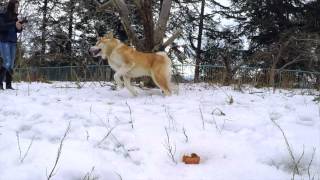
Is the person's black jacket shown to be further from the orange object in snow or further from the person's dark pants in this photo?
the orange object in snow

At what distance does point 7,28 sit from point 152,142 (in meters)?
6.61

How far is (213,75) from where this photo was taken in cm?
1580

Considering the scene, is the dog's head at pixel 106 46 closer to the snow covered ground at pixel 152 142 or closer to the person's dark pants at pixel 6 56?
the person's dark pants at pixel 6 56

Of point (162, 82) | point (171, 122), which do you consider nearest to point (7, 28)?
point (162, 82)

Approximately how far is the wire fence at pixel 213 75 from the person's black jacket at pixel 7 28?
2804mm

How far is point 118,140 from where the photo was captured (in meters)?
4.40

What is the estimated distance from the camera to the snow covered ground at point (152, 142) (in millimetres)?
3580

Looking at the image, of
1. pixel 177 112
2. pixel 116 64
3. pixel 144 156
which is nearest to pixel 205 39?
pixel 116 64

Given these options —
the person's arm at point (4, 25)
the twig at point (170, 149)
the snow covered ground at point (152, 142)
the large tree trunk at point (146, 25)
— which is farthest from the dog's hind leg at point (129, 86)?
the twig at point (170, 149)

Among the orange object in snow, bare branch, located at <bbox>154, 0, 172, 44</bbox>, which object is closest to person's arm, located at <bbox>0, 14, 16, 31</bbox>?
bare branch, located at <bbox>154, 0, 172, 44</bbox>

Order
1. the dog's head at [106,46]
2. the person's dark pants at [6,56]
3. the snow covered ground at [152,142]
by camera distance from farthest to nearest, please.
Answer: the dog's head at [106,46], the person's dark pants at [6,56], the snow covered ground at [152,142]

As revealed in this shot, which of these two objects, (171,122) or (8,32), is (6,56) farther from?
(171,122)

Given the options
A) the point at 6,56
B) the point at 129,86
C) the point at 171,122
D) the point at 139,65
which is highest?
the point at 6,56

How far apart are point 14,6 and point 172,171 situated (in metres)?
7.66
